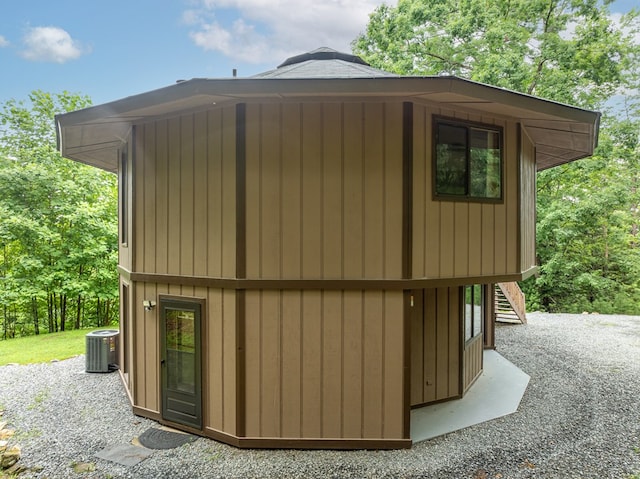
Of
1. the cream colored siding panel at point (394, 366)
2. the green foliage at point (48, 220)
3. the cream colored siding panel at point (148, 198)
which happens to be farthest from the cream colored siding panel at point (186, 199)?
the green foliage at point (48, 220)

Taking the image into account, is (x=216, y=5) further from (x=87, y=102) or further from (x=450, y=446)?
(x=450, y=446)

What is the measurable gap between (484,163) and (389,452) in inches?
152

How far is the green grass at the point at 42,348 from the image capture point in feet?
28.6

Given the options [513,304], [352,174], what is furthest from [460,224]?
[513,304]

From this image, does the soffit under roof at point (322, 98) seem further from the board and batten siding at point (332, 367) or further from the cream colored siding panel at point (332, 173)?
the board and batten siding at point (332, 367)

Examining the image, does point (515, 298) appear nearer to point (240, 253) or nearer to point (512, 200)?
point (512, 200)

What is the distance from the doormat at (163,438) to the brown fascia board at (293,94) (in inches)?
159

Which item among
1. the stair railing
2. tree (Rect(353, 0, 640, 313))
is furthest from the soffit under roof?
tree (Rect(353, 0, 640, 313))

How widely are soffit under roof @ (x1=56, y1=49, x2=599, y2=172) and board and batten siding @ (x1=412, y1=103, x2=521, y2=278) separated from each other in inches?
12.2

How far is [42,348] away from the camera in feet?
32.2

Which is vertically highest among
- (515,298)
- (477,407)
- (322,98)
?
(322,98)

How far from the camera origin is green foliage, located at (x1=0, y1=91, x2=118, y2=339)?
11.9 metres

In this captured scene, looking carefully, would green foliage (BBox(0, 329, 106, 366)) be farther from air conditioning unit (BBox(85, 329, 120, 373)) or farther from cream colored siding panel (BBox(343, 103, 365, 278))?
cream colored siding panel (BBox(343, 103, 365, 278))

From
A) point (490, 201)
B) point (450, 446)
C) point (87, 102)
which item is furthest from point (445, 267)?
point (87, 102)
